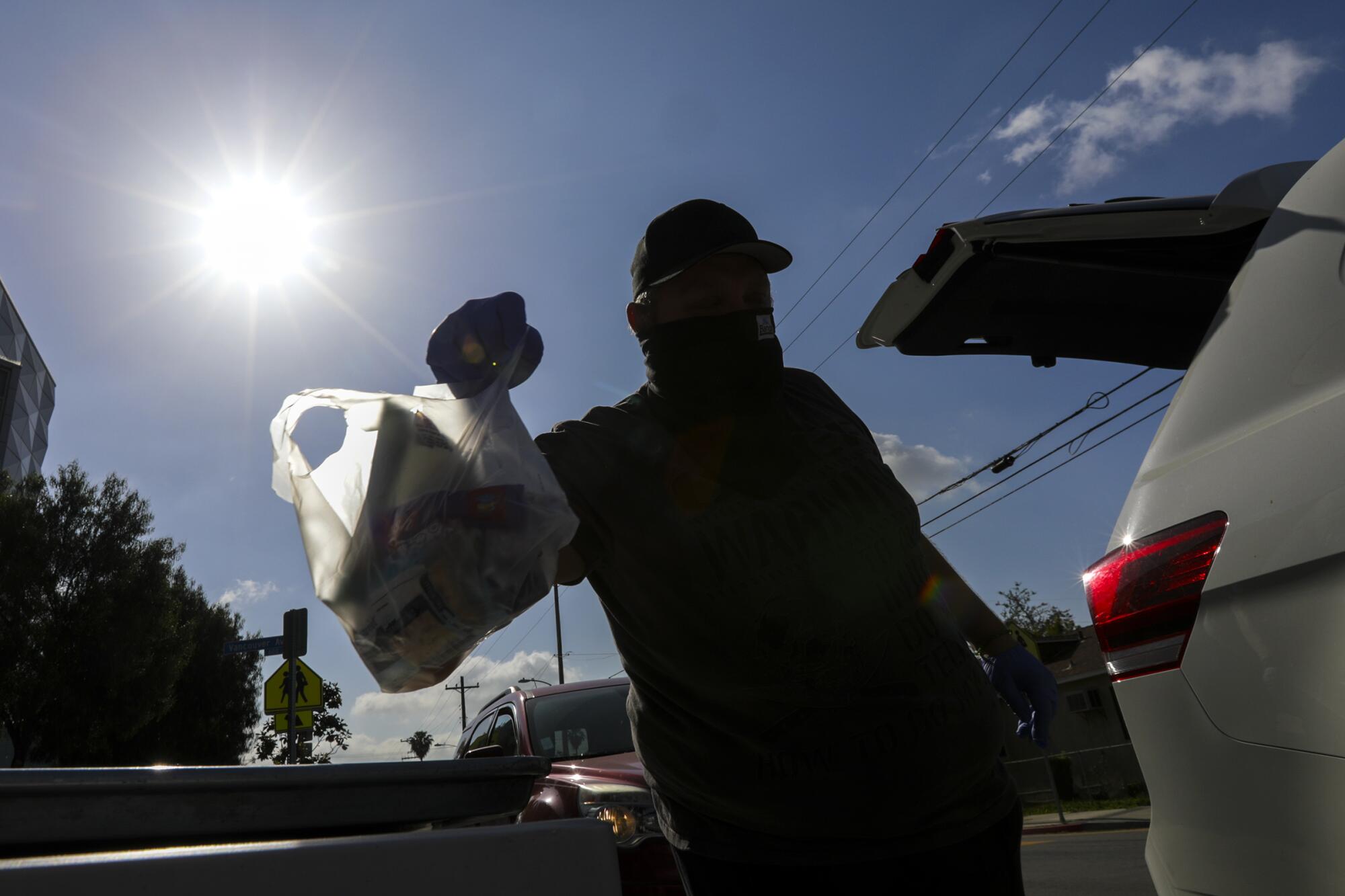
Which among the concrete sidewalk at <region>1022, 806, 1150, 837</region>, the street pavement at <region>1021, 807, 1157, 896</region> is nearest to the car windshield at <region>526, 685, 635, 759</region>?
the street pavement at <region>1021, 807, 1157, 896</region>

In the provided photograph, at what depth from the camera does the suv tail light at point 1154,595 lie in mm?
1413

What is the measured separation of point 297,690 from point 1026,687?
10.0 m

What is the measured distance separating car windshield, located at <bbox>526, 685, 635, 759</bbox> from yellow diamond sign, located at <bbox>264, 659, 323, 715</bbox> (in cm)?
635

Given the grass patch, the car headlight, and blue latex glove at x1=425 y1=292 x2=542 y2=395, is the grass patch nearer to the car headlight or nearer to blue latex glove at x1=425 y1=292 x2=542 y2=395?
the car headlight

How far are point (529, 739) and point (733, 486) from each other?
373cm

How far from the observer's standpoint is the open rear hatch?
185 centimetres

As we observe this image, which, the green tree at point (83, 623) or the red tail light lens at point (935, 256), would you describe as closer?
the red tail light lens at point (935, 256)

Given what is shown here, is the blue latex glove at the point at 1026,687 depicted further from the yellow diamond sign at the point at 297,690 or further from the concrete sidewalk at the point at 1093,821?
the concrete sidewalk at the point at 1093,821

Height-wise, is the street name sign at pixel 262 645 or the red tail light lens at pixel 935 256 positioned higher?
the street name sign at pixel 262 645

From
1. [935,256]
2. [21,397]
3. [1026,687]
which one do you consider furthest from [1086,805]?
[21,397]

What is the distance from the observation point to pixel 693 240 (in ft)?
5.83

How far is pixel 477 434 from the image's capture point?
1.08 metres

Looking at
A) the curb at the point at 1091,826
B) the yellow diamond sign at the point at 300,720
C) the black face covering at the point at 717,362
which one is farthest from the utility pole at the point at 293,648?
the curb at the point at 1091,826

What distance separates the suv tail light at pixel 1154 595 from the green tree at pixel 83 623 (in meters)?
19.3
